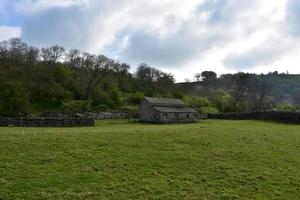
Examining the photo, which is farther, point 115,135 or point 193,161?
point 115,135

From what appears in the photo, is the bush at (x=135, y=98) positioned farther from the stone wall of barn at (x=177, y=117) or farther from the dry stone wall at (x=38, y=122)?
the dry stone wall at (x=38, y=122)

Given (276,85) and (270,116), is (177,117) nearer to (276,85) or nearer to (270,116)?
(270,116)

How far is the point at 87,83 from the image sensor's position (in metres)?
83.8

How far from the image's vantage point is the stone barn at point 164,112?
5841 cm

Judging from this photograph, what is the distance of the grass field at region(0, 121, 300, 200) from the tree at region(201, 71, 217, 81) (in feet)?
437

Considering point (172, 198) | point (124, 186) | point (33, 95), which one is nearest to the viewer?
point (172, 198)

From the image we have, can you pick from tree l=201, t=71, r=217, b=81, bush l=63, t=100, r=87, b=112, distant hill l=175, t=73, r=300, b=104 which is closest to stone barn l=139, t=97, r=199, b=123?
bush l=63, t=100, r=87, b=112

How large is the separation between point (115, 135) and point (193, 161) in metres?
7.87

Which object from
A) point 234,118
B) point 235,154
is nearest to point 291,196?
point 235,154

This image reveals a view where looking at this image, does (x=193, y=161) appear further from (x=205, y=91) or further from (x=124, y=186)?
(x=205, y=91)

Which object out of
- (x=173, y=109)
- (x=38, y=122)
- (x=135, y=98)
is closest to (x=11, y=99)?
(x=38, y=122)

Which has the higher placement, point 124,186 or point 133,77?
point 133,77

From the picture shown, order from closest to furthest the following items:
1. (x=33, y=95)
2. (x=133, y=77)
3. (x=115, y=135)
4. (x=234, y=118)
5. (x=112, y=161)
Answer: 1. (x=112, y=161)
2. (x=115, y=135)
3. (x=234, y=118)
4. (x=33, y=95)
5. (x=133, y=77)

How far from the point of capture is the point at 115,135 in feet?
84.1
